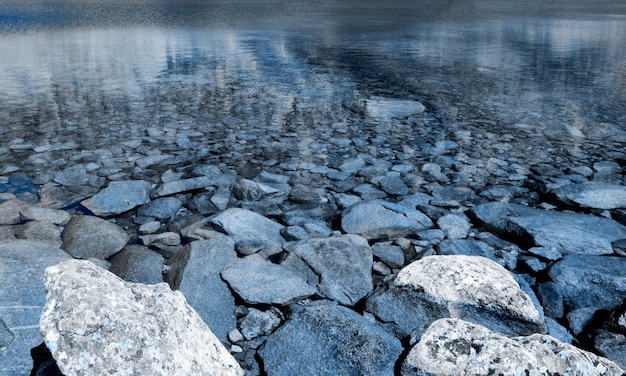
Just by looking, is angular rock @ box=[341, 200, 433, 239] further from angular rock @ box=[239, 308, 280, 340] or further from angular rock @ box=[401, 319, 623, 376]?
angular rock @ box=[401, 319, 623, 376]

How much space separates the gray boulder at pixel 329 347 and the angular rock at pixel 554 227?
1607 mm

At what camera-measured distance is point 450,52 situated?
13305 mm

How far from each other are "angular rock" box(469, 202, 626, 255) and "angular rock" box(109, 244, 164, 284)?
245cm

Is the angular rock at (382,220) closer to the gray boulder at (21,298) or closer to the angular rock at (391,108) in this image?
the gray boulder at (21,298)

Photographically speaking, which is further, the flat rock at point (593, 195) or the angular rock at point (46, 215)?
the flat rock at point (593, 195)

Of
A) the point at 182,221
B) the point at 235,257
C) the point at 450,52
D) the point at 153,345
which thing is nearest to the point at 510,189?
the point at 235,257

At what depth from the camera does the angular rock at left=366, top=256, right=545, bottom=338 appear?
243 centimetres

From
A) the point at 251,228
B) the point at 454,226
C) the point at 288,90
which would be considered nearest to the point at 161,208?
the point at 251,228

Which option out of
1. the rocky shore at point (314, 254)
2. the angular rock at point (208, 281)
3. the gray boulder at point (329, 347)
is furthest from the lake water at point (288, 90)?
the gray boulder at point (329, 347)

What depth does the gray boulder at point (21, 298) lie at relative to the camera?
2.10m

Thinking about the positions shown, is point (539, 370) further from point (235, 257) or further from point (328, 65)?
point (328, 65)

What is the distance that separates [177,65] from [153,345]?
385 inches

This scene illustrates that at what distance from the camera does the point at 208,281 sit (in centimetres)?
286

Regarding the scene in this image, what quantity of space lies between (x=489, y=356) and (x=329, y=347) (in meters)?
0.76
